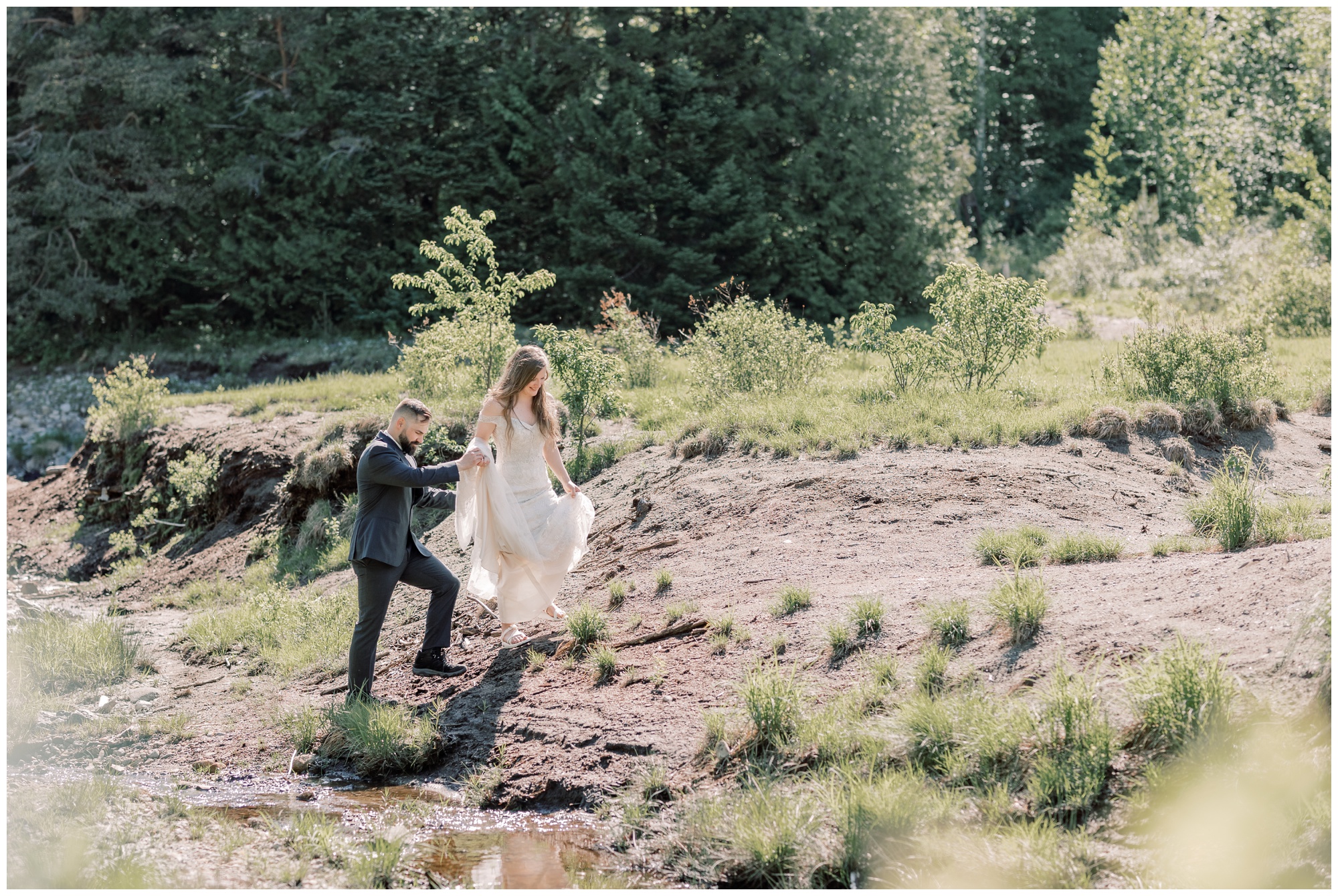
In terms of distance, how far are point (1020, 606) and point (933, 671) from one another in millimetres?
635

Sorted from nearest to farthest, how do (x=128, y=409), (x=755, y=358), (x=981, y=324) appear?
(x=981, y=324) → (x=755, y=358) → (x=128, y=409)

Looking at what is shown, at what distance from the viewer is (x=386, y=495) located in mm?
6512

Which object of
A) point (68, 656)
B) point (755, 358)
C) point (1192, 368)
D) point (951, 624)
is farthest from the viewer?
point (755, 358)

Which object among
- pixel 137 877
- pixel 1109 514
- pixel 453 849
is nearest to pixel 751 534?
pixel 1109 514

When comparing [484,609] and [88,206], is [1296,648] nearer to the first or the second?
[484,609]

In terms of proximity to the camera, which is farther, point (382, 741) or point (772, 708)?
point (382, 741)

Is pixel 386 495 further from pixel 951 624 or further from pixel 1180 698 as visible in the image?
pixel 1180 698

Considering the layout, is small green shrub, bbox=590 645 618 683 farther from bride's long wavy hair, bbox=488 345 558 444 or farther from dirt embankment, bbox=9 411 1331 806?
bride's long wavy hair, bbox=488 345 558 444

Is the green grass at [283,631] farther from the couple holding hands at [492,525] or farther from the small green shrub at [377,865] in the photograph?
the small green shrub at [377,865]

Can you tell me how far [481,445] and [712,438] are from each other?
3.70 metres

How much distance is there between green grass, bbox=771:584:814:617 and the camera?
263 inches

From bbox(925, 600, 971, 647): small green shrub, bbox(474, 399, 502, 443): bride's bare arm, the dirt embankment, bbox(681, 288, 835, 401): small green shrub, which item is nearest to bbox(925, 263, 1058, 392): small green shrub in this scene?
bbox(681, 288, 835, 401): small green shrub

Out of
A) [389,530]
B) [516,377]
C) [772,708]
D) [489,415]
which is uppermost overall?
[516,377]

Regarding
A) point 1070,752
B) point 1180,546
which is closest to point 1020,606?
point 1070,752
